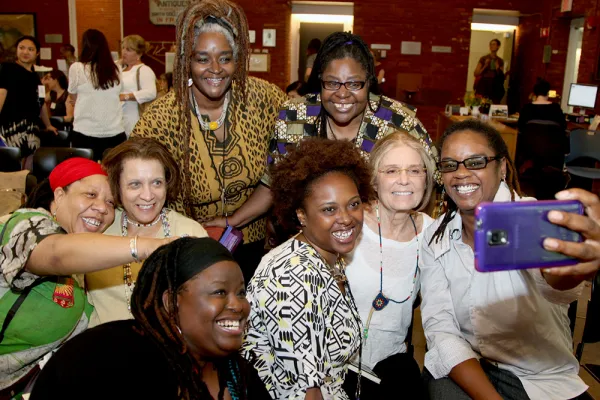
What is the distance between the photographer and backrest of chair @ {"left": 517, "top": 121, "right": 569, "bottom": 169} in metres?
7.07

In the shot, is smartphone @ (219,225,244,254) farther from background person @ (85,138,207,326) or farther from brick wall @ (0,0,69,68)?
brick wall @ (0,0,69,68)

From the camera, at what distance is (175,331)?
1.60m

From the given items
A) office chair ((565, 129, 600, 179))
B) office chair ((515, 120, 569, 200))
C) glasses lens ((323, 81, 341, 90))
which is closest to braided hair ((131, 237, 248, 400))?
glasses lens ((323, 81, 341, 90))

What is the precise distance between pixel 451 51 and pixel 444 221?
35.4ft

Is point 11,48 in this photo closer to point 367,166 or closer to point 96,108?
point 96,108

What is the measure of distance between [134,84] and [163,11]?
21.8 ft

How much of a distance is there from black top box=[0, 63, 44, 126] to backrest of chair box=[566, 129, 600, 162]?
6.55 m

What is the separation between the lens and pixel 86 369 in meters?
1.41

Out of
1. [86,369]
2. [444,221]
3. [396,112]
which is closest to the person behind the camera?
[86,369]

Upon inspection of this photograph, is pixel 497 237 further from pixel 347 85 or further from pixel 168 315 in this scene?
pixel 347 85

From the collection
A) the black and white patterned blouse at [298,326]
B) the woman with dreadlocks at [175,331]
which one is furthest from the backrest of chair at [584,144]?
the woman with dreadlocks at [175,331]

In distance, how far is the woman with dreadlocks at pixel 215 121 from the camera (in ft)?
8.78

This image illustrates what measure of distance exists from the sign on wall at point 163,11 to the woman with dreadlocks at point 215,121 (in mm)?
10039

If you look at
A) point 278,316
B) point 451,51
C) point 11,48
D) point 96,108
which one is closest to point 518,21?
point 451,51
